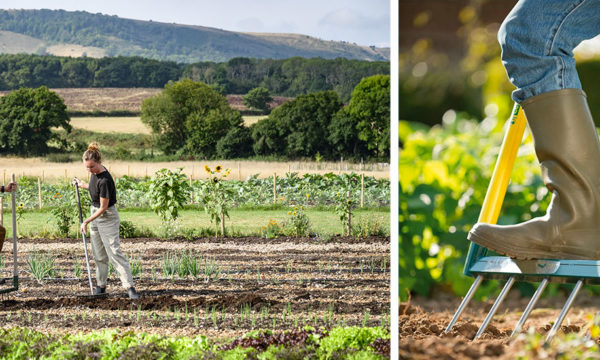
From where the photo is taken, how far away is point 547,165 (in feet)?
4.94

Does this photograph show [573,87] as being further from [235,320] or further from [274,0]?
[274,0]

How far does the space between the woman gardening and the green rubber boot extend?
279 cm

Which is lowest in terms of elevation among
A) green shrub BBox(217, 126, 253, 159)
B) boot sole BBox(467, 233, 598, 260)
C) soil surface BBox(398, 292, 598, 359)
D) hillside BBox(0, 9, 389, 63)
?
soil surface BBox(398, 292, 598, 359)

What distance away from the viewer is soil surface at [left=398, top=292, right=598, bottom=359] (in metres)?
1.69

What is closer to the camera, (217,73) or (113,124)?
(113,124)

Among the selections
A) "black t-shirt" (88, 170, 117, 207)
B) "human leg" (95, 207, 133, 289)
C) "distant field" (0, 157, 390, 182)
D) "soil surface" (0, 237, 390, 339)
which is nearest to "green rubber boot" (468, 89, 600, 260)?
"soil surface" (0, 237, 390, 339)

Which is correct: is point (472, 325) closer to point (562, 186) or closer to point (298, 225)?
point (562, 186)

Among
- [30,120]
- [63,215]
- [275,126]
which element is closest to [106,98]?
[30,120]

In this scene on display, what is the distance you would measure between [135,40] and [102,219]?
24.0 feet

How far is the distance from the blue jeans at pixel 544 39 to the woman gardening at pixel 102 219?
2.86m

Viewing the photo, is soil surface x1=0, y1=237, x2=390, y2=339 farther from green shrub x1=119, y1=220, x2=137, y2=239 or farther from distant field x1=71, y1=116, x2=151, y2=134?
distant field x1=71, y1=116, x2=151, y2=134

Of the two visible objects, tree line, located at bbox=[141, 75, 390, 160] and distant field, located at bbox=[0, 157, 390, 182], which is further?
tree line, located at bbox=[141, 75, 390, 160]

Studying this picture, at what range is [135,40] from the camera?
10555 mm

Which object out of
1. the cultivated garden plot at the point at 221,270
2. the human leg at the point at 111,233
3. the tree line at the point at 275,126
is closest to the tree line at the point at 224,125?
the tree line at the point at 275,126
